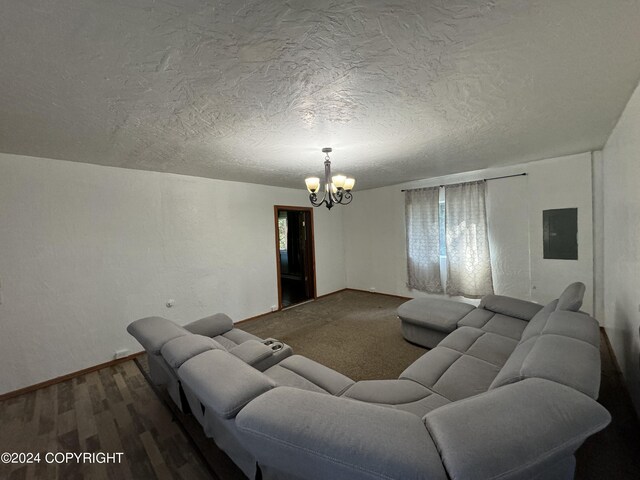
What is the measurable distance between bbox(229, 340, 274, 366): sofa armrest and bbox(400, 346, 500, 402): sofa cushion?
1.07 meters

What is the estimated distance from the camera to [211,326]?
257cm

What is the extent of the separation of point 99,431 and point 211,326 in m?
1.05

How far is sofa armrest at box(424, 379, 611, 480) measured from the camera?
0.72m

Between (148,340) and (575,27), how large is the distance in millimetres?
2999

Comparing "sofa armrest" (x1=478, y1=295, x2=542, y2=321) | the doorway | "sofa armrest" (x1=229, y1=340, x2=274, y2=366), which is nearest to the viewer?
"sofa armrest" (x1=229, y1=340, x2=274, y2=366)

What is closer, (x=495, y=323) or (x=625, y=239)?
(x=625, y=239)

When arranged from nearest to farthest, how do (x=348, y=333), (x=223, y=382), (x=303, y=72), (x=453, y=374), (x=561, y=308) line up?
(x=223, y=382)
(x=303, y=72)
(x=453, y=374)
(x=561, y=308)
(x=348, y=333)

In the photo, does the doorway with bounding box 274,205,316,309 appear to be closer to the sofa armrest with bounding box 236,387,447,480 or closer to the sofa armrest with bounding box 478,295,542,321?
the sofa armrest with bounding box 478,295,542,321

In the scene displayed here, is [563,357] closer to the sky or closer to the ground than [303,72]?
closer to the ground

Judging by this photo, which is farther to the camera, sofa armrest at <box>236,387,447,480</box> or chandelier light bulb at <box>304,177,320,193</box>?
chandelier light bulb at <box>304,177,320,193</box>

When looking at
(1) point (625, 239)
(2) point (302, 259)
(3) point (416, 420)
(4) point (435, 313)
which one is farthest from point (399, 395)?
(2) point (302, 259)

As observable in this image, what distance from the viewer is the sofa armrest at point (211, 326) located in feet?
8.16

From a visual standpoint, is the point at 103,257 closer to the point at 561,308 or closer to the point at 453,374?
the point at 453,374

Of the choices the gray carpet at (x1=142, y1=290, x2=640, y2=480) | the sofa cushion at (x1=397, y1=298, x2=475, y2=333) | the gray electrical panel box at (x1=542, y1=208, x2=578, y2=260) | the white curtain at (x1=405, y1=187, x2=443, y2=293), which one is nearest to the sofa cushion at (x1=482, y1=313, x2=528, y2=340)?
the sofa cushion at (x1=397, y1=298, x2=475, y2=333)
